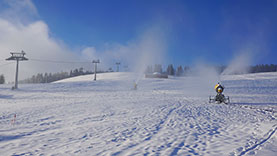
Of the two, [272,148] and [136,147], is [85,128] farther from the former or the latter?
[272,148]

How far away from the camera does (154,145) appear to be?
5.59 meters

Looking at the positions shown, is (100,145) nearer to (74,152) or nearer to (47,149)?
(74,152)

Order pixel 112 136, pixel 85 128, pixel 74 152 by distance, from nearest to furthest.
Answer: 1. pixel 74 152
2. pixel 112 136
3. pixel 85 128

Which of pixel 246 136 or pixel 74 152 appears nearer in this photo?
pixel 74 152

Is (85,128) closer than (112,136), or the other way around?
(112,136)

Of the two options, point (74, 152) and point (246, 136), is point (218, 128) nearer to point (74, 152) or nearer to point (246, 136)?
point (246, 136)

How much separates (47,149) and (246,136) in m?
8.29

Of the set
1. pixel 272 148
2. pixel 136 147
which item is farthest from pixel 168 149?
pixel 272 148

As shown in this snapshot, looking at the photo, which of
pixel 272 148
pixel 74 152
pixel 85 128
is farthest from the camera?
pixel 85 128

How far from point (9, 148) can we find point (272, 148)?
9522mm

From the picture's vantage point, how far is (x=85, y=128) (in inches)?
303

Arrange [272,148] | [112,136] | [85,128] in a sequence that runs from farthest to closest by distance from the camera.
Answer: [85,128] < [112,136] < [272,148]

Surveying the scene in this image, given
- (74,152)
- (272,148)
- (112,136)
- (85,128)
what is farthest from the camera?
(85,128)

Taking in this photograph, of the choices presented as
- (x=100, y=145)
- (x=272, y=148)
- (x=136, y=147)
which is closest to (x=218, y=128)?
(x=272, y=148)
